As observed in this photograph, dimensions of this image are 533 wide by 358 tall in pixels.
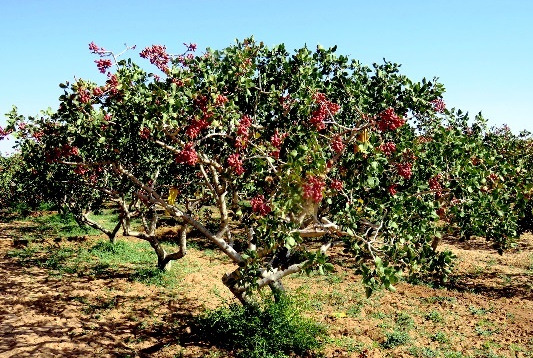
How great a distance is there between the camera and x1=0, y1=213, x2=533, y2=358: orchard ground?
11.0m

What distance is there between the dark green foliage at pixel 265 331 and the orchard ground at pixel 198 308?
0.46 m

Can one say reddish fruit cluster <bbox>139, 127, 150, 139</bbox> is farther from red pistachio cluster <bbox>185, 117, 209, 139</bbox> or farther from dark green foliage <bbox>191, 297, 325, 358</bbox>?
dark green foliage <bbox>191, 297, 325, 358</bbox>

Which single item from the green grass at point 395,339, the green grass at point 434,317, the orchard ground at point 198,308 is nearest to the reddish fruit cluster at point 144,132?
the orchard ground at point 198,308

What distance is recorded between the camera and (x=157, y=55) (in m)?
10.6

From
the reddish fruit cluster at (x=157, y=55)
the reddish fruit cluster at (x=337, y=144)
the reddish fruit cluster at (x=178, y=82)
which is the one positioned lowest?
the reddish fruit cluster at (x=337, y=144)

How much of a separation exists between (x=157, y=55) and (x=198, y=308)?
27.9ft

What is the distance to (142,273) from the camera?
1728 cm

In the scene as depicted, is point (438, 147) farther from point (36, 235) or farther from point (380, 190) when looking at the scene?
point (36, 235)

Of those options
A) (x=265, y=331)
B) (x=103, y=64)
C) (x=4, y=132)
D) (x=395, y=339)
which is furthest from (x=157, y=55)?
(x=395, y=339)

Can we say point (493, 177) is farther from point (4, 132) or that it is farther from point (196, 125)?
point (4, 132)

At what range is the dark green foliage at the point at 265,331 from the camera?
10086mm

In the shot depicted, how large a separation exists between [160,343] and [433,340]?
26.6 feet

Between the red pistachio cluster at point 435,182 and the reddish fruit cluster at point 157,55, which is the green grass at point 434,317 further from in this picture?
the reddish fruit cluster at point 157,55

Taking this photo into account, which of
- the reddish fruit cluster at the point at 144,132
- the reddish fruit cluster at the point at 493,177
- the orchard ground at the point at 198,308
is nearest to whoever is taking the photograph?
the reddish fruit cluster at the point at 144,132
